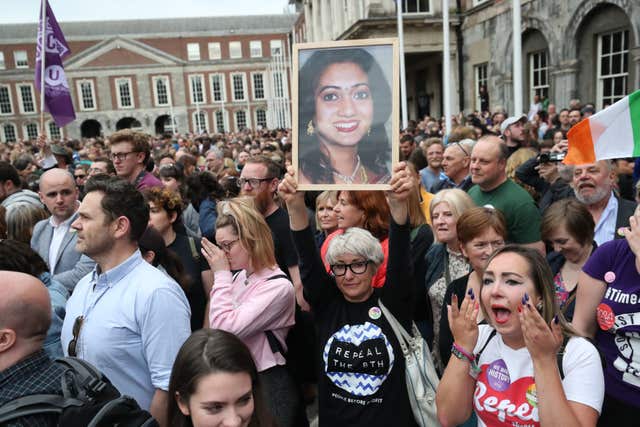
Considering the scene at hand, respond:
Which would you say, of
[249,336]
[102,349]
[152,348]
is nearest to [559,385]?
[249,336]

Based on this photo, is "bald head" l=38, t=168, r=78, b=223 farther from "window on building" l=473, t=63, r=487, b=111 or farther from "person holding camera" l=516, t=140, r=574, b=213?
"window on building" l=473, t=63, r=487, b=111

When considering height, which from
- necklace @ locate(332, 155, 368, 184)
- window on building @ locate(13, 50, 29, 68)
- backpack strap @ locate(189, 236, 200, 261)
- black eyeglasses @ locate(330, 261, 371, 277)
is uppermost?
window on building @ locate(13, 50, 29, 68)

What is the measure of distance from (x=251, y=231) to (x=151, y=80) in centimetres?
6175

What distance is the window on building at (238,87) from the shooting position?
62.2 m

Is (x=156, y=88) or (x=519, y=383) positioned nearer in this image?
(x=519, y=383)

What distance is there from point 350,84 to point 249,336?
57.4 inches

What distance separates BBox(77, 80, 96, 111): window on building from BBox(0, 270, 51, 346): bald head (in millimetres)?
62642

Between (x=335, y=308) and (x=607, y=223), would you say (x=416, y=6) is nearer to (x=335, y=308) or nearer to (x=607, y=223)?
(x=607, y=223)

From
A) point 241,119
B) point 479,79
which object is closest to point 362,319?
point 479,79

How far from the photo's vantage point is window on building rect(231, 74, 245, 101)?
62.2 meters

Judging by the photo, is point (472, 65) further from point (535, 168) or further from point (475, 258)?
point (475, 258)

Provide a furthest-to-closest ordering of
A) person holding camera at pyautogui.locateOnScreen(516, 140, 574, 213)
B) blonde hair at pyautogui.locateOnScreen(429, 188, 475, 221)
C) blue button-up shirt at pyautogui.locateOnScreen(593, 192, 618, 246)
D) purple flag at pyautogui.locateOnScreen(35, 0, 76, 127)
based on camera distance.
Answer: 1. purple flag at pyautogui.locateOnScreen(35, 0, 76, 127)
2. person holding camera at pyautogui.locateOnScreen(516, 140, 574, 213)
3. blue button-up shirt at pyautogui.locateOnScreen(593, 192, 618, 246)
4. blonde hair at pyautogui.locateOnScreen(429, 188, 475, 221)

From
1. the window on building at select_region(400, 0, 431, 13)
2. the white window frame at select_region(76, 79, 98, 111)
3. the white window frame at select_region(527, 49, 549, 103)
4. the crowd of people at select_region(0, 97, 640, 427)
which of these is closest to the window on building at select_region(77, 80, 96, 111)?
the white window frame at select_region(76, 79, 98, 111)

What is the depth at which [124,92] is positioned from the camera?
58125mm
